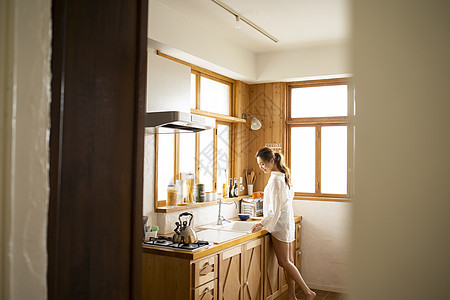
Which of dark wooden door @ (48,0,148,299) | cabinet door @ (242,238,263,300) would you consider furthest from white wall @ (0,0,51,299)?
cabinet door @ (242,238,263,300)

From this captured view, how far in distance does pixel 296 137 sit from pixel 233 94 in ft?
3.26

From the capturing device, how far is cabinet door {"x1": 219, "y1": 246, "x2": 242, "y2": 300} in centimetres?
317

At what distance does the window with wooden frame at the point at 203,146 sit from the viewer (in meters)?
3.73

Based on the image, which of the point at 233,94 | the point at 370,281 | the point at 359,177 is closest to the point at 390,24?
the point at 359,177

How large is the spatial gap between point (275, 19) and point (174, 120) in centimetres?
165

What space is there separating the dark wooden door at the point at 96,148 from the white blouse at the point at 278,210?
251 cm

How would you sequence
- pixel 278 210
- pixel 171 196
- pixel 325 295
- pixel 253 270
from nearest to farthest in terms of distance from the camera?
pixel 171 196
pixel 253 270
pixel 278 210
pixel 325 295

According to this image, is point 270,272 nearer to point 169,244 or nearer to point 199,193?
point 199,193

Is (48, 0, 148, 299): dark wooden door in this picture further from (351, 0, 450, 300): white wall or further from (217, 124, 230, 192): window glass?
(217, 124, 230, 192): window glass

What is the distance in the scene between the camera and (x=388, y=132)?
861 mm

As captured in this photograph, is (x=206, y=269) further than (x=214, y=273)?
No

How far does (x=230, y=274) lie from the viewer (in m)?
3.30

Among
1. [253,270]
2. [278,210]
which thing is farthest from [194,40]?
[253,270]

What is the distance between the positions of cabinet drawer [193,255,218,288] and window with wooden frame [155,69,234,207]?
32.4 inches
